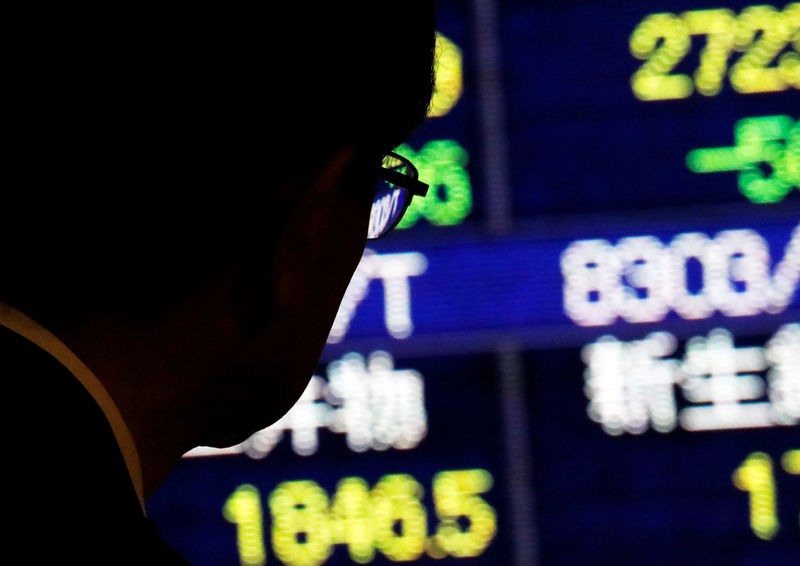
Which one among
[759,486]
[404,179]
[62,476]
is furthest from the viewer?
[759,486]

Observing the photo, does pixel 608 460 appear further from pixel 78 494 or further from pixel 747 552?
pixel 78 494

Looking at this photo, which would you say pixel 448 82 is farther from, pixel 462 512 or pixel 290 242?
pixel 290 242

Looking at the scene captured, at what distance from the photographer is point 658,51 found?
6.46 feet

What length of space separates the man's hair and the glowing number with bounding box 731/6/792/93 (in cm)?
157

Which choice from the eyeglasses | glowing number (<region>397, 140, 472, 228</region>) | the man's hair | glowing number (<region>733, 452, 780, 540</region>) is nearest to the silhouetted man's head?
the man's hair

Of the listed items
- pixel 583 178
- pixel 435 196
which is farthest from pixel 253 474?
pixel 583 178

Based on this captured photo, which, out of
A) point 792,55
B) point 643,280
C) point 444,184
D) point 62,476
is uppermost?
point 792,55

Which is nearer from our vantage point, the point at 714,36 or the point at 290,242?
the point at 290,242

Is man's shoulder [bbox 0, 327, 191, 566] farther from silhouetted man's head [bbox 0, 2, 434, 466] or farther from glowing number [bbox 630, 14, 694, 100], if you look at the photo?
glowing number [bbox 630, 14, 694, 100]

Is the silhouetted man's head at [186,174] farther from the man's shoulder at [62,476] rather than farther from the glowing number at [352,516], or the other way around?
the glowing number at [352,516]

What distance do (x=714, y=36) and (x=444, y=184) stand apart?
50 centimetres

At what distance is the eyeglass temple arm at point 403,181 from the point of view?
2.03ft

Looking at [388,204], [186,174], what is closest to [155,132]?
[186,174]

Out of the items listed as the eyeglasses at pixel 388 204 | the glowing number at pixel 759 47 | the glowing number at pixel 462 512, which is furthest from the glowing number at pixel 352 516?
the eyeglasses at pixel 388 204
